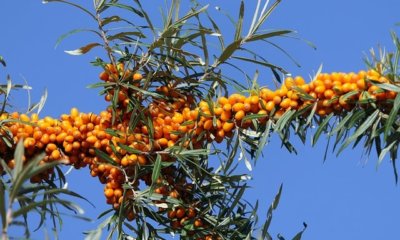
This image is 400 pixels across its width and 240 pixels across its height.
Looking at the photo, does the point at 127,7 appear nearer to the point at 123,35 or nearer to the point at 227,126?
the point at 123,35

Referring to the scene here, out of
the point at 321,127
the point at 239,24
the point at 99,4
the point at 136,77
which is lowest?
the point at 321,127

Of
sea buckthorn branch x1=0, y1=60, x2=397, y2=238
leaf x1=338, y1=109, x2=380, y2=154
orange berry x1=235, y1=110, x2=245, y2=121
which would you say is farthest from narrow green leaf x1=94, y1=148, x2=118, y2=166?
leaf x1=338, y1=109, x2=380, y2=154

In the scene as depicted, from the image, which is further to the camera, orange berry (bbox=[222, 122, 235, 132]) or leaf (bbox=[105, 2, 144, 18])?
leaf (bbox=[105, 2, 144, 18])

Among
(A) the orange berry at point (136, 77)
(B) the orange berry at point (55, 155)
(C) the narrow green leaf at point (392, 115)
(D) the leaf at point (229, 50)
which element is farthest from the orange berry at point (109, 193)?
(C) the narrow green leaf at point (392, 115)

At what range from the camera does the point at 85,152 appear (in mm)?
2439

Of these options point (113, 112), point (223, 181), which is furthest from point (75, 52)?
point (223, 181)

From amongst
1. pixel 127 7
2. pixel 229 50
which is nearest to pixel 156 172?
pixel 229 50

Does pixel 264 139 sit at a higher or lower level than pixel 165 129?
lower

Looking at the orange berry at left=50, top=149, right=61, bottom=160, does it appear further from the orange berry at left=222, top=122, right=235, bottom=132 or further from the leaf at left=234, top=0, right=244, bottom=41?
the leaf at left=234, top=0, right=244, bottom=41

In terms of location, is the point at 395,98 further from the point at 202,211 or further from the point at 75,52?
the point at 75,52

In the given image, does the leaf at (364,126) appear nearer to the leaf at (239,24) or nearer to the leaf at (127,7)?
the leaf at (239,24)

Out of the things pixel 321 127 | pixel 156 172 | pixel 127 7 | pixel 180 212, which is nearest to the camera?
pixel 321 127

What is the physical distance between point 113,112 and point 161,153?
0.62 feet

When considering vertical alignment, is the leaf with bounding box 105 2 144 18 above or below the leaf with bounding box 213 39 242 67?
above
